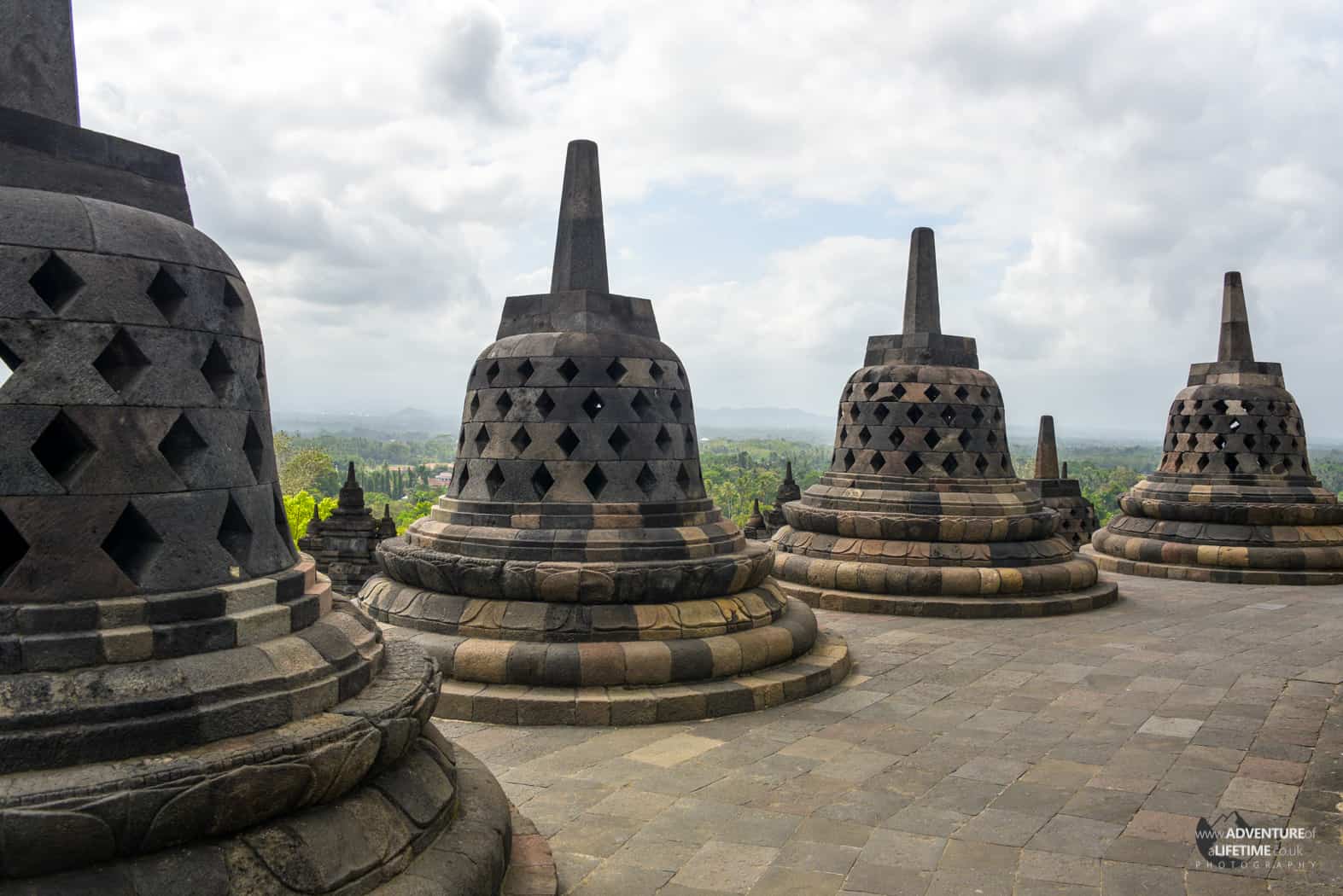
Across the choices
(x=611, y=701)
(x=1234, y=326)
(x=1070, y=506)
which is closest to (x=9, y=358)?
(x=611, y=701)

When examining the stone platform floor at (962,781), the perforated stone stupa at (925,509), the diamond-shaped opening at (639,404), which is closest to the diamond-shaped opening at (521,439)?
the diamond-shaped opening at (639,404)

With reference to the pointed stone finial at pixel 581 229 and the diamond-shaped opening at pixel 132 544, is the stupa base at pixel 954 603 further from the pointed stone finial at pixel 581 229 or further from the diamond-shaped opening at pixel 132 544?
the diamond-shaped opening at pixel 132 544

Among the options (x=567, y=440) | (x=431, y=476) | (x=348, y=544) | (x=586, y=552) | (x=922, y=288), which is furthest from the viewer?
(x=431, y=476)

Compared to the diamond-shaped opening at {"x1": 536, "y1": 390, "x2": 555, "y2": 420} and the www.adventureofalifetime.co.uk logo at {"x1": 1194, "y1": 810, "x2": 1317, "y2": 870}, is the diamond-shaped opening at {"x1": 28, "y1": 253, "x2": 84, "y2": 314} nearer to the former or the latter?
the diamond-shaped opening at {"x1": 536, "y1": 390, "x2": 555, "y2": 420}

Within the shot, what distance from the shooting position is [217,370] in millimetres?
3664

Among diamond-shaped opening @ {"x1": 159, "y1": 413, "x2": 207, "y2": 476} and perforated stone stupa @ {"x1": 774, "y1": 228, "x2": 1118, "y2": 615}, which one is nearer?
diamond-shaped opening @ {"x1": 159, "y1": 413, "x2": 207, "y2": 476}

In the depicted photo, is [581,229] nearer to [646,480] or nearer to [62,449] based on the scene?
[646,480]

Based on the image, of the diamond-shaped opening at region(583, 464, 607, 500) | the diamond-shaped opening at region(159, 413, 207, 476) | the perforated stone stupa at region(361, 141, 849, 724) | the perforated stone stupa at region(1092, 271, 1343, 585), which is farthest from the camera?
the perforated stone stupa at region(1092, 271, 1343, 585)

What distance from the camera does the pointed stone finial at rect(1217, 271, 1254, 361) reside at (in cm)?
1462

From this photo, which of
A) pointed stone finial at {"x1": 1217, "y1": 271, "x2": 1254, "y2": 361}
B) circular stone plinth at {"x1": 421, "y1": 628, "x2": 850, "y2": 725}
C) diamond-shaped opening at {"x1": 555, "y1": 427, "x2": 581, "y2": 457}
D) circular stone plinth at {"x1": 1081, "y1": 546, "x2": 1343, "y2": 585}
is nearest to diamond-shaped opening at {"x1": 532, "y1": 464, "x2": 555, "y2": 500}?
diamond-shaped opening at {"x1": 555, "y1": 427, "x2": 581, "y2": 457}

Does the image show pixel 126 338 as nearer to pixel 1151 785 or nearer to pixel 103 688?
pixel 103 688

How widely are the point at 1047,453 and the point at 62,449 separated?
19.4 meters

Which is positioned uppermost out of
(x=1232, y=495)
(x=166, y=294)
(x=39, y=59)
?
(x=39, y=59)

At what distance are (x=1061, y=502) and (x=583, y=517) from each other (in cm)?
1287
